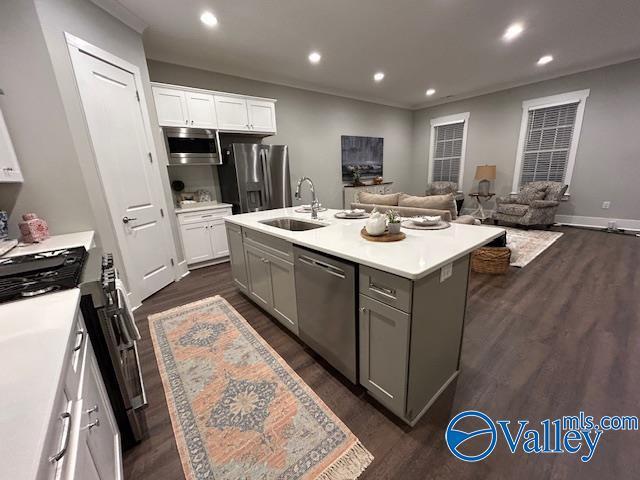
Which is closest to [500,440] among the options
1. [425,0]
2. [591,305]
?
[591,305]

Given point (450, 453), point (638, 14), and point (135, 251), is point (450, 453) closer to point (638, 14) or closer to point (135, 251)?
point (135, 251)

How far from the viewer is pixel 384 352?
1345 mm

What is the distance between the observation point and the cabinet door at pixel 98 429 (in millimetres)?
779

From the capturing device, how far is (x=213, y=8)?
2.63 meters

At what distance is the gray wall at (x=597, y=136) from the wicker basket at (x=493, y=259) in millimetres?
3689

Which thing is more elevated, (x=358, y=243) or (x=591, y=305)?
(x=358, y=243)

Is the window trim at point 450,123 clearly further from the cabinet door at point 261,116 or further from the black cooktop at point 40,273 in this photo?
the black cooktop at point 40,273

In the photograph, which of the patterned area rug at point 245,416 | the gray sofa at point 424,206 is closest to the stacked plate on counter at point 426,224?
the gray sofa at point 424,206

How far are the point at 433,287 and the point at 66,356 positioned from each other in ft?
4.47

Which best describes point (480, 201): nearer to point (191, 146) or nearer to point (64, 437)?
point (191, 146)

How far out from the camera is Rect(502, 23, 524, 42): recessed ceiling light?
3.21m

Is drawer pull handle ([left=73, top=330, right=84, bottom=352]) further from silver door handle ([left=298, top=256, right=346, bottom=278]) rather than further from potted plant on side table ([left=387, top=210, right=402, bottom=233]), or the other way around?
potted plant on side table ([left=387, top=210, right=402, bottom=233])

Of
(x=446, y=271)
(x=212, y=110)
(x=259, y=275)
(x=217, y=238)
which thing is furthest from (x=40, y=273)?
(x=212, y=110)

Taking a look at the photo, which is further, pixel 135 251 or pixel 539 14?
pixel 539 14
